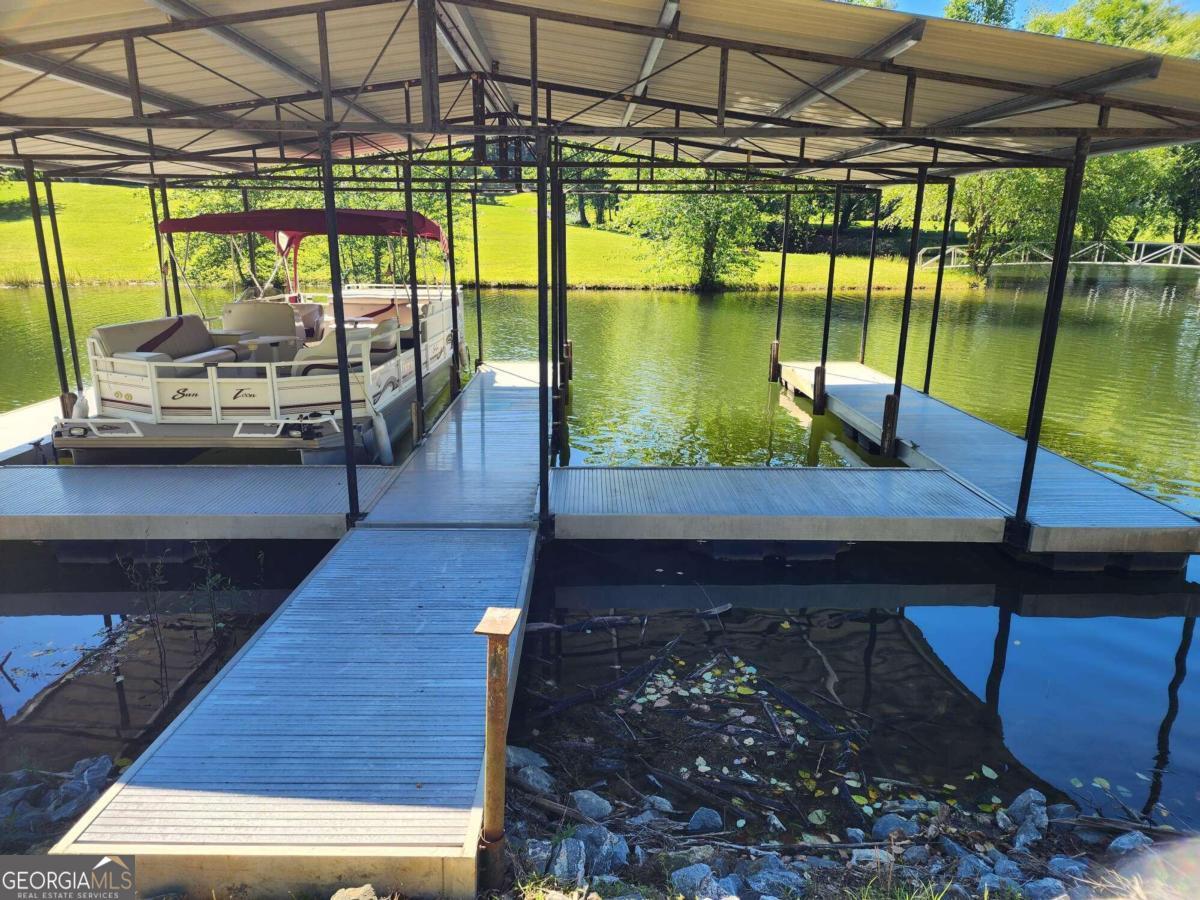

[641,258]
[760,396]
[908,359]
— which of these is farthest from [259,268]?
[908,359]

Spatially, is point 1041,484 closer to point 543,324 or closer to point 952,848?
point 952,848

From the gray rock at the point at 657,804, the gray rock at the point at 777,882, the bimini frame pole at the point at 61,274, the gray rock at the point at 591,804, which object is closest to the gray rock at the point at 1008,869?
the gray rock at the point at 777,882

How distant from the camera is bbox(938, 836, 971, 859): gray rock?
3.86m

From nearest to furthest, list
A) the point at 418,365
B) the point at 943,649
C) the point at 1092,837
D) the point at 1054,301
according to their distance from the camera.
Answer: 1. the point at 1092,837
2. the point at 943,649
3. the point at 1054,301
4. the point at 418,365

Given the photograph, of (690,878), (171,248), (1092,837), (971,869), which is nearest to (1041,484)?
(1092,837)

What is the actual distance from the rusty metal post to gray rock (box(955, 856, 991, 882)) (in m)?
2.26

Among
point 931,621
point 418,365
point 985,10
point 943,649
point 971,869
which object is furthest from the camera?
point 985,10

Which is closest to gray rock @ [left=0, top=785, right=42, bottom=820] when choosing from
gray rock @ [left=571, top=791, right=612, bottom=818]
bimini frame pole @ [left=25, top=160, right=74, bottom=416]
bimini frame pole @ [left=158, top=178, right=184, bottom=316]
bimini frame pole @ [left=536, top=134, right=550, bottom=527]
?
gray rock @ [left=571, top=791, right=612, bottom=818]

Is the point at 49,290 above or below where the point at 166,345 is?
above

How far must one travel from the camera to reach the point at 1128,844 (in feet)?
13.2

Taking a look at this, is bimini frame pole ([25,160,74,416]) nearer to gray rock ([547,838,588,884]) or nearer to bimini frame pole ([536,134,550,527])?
bimini frame pole ([536,134,550,527])

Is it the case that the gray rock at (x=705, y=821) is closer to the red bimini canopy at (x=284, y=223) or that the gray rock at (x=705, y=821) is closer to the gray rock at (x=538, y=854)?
the gray rock at (x=538, y=854)

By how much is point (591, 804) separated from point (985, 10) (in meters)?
63.9

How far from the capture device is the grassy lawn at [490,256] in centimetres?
3388
